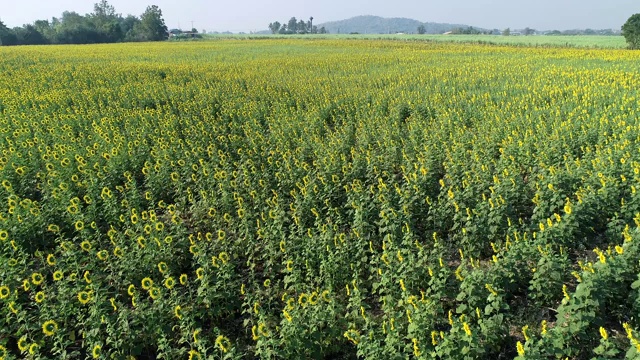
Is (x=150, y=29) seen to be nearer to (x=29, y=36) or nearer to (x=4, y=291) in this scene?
(x=29, y=36)

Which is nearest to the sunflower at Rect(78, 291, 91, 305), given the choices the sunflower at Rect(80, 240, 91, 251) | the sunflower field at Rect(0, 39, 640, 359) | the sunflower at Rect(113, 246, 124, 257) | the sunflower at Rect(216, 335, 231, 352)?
the sunflower field at Rect(0, 39, 640, 359)

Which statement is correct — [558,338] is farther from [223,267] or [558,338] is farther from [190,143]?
[190,143]

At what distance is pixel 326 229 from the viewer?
5.72 m

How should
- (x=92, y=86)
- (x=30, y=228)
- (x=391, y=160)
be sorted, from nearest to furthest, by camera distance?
1. (x=30, y=228)
2. (x=391, y=160)
3. (x=92, y=86)

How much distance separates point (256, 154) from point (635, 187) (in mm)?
7165

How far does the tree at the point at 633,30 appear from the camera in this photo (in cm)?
4012

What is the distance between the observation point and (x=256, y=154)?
9.55 metres

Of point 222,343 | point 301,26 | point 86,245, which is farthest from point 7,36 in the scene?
point 301,26

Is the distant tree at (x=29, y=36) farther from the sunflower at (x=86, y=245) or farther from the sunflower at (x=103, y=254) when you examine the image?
the sunflower at (x=103, y=254)

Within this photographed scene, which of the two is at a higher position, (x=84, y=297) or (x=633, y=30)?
(x=633, y=30)

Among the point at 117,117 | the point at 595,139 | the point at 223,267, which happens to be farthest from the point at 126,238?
the point at 595,139

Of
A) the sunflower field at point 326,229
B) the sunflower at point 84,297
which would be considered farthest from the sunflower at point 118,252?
the sunflower at point 84,297

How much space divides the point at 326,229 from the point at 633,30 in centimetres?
4906

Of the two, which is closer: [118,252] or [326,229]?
[118,252]
